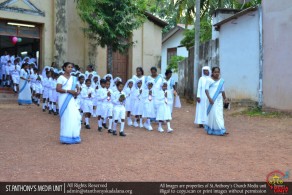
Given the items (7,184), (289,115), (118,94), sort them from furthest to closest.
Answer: (289,115) → (118,94) → (7,184)

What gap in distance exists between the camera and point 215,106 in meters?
9.15

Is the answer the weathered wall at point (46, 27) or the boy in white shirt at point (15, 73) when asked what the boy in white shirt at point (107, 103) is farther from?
the weathered wall at point (46, 27)

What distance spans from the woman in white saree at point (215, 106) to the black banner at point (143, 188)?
13.4 feet

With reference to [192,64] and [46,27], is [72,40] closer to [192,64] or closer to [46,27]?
[46,27]

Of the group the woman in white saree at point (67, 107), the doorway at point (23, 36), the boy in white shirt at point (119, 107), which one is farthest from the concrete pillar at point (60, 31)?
the woman in white saree at point (67, 107)

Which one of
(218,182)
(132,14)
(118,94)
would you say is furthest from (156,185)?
(132,14)

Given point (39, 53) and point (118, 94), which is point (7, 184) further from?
point (39, 53)

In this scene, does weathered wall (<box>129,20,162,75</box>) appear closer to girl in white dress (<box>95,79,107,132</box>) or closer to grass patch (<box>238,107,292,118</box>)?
grass patch (<box>238,107,292,118</box>)

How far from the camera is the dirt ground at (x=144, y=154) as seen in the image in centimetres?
536

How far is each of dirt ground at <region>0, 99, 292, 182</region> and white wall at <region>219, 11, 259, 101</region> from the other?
3.65 meters

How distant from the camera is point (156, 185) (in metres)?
4.83

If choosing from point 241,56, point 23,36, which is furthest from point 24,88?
point 241,56

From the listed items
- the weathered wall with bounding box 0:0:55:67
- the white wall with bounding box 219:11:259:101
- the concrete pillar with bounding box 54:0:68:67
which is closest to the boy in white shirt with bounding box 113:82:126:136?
the white wall with bounding box 219:11:259:101

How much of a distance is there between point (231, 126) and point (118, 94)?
3757mm
